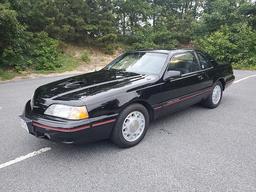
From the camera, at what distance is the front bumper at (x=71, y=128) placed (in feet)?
9.93

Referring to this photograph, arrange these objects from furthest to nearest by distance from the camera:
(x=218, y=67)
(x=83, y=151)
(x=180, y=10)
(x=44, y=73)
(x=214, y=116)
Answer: (x=180, y=10) → (x=44, y=73) → (x=218, y=67) → (x=214, y=116) → (x=83, y=151)

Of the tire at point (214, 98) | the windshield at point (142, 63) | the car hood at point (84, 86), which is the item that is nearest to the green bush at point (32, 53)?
the windshield at point (142, 63)

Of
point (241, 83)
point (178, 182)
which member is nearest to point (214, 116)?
point (178, 182)

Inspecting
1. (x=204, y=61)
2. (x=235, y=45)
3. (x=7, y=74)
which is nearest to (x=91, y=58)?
(x=7, y=74)

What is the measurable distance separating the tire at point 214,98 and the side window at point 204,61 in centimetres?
47

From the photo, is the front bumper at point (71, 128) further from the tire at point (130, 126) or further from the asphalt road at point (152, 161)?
the asphalt road at point (152, 161)

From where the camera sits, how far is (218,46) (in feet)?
50.0

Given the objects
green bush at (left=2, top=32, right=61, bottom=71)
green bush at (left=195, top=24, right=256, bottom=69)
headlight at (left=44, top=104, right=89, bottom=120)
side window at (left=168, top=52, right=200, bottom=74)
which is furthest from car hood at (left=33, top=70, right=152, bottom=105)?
green bush at (left=195, top=24, right=256, bottom=69)

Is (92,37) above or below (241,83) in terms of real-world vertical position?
above

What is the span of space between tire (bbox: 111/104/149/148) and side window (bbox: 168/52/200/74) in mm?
1012

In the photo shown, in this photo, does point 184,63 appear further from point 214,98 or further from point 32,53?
point 32,53

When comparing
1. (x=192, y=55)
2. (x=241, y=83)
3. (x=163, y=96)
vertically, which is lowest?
(x=241, y=83)

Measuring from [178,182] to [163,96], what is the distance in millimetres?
1552

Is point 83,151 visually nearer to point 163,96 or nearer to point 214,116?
point 163,96
